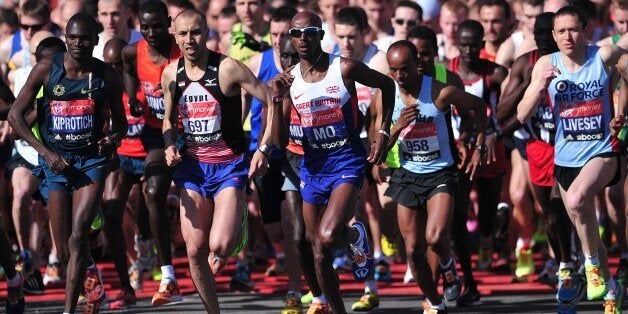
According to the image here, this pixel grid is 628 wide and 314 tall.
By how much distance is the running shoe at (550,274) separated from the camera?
14516 mm

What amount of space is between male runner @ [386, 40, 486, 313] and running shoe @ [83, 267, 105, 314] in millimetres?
2338

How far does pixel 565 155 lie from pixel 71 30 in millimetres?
3800

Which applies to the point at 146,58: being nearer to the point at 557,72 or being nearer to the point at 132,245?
the point at 132,245

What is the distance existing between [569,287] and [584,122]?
Answer: 1.29 metres

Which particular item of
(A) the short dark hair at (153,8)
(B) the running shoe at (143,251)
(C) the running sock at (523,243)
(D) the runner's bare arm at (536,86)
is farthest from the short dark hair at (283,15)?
(C) the running sock at (523,243)

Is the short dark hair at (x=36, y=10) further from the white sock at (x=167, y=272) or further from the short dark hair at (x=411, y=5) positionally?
the white sock at (x=167, y=272)

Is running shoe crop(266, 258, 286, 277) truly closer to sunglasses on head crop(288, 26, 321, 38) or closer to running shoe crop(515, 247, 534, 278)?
running shoe crop(515, 247, 534, 278)

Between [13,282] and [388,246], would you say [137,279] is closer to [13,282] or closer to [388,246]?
[13,282]

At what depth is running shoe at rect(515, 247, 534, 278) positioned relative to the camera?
49.3 feet

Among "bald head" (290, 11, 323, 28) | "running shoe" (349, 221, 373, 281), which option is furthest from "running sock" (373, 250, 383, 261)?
"bald head" (290, 11, 323, 28)

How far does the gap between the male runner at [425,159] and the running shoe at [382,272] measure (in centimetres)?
206

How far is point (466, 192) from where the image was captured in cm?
1419

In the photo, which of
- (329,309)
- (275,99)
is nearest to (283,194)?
(329,309)

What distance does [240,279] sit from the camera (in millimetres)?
14891
